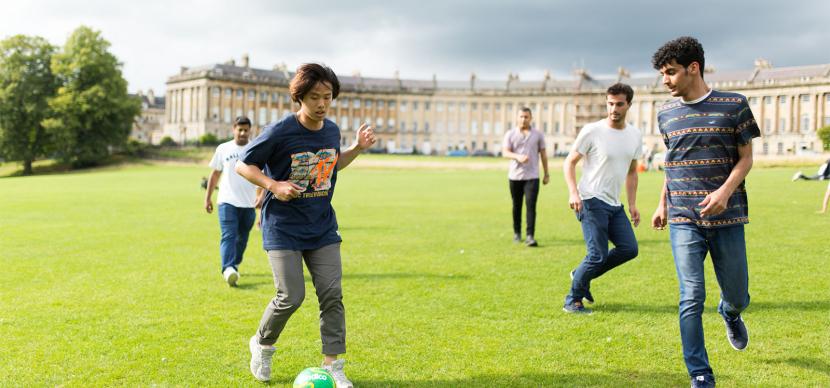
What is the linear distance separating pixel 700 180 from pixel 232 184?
648 centimetres

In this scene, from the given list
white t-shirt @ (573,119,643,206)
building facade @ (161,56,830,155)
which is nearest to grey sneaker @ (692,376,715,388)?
white t-shirt @ (573,119,643,206)

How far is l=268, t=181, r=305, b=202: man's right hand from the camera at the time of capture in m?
4.98

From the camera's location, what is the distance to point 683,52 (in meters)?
5.09

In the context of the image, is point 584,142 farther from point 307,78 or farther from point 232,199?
point 232,199

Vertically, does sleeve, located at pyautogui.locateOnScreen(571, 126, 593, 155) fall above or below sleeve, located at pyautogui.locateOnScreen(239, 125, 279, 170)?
above

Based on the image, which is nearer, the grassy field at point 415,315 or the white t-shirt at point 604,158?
the grassy field at point 415,315

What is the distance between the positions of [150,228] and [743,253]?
1461 centimetres

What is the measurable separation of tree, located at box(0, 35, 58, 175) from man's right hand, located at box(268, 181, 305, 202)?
7371cm

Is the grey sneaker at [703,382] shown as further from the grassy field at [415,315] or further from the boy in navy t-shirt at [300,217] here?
the boy in navy t-shirt at [300,217]

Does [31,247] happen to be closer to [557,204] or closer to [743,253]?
[743,253]

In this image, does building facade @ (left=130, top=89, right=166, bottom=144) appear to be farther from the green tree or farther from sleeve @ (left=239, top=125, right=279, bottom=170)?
sleeve @ (left=239, top=125, right=279, bottom=170)

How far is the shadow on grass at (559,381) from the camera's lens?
206 inches

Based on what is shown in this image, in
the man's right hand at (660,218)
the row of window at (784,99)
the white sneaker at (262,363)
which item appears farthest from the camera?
the row of window at (784,99)

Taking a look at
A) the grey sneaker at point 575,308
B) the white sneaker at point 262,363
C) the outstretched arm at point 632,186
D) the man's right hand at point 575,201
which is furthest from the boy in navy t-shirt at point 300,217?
the outstretched arm at point 632,186
